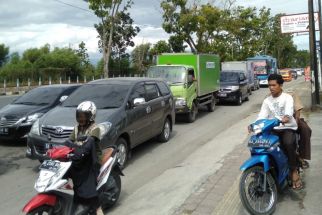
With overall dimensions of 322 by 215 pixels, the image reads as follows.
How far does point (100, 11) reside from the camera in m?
36.6

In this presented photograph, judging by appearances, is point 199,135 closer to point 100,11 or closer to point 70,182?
point 70,182

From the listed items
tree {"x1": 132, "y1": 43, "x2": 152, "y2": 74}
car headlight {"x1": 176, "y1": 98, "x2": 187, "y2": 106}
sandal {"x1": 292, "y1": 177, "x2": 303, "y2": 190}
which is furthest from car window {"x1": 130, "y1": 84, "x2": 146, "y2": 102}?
tree {"x1": 132, "y1": 43, "x2": 152, "y2": 74}

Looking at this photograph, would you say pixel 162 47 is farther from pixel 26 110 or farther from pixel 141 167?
pixel 141 167

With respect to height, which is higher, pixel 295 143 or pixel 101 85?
pixel 101 85

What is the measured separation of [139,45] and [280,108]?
171 ft

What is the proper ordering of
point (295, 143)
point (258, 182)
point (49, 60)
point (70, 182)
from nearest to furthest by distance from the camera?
point (70, 182)
point (258, 182)
point (295, 143)
point (49, 60)

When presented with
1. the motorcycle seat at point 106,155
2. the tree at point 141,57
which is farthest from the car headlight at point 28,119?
the tree at point 141,57

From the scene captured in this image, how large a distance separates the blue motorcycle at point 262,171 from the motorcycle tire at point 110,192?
166 centimetres

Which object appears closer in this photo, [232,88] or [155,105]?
[155,105]

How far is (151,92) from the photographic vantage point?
10.6 metres

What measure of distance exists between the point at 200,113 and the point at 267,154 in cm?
1275

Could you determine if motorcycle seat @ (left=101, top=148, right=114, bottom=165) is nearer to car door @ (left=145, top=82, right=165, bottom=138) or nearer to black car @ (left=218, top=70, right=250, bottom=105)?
car door @ (left=145, top=82, right=165, bottom=138)

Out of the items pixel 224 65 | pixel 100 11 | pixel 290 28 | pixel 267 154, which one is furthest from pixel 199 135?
pixel 100 11

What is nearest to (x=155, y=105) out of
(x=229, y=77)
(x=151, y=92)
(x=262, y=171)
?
(x=151, y=92)
